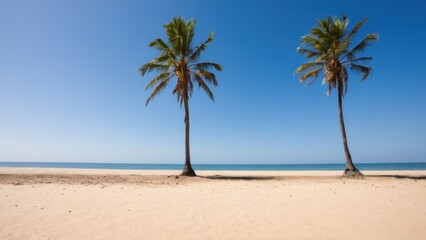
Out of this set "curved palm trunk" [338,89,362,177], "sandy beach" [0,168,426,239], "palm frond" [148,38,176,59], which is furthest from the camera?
"palm frond" [148,38,176,59]

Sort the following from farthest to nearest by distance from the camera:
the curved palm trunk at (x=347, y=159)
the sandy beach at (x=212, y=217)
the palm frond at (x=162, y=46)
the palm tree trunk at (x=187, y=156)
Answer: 1. the palm frond at (x=162, y=46)
2. the palm tree trunk at (x=187, y=156)
3. the curved palm trunk at (x=347, y=159)
4. the sandy beach at (x=212, y=217)

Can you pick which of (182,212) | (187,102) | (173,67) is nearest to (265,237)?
(182,212)

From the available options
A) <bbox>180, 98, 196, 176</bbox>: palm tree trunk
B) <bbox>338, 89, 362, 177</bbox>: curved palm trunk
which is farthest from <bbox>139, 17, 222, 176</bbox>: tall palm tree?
<bbox>338, 89, 362, 177</bbox>: curved palm trunk

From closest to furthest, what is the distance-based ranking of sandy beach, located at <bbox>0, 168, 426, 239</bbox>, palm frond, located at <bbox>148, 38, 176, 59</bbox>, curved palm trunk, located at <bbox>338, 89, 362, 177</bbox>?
sandy beach, located at <bbox>0, 168, 426, 239</bbox>, curved palm trunk, located at <bbox>338, 89, 362, 177</bbox>, palm frond, located at <bbox>148, 38, 176, 59</bbox>

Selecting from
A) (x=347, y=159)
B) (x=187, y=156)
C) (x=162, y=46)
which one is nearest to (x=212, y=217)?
(x=187, y=156)

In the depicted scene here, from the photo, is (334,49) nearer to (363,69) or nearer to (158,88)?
(363,69)

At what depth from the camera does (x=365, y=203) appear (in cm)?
727

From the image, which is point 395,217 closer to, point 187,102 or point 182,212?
point 182,212

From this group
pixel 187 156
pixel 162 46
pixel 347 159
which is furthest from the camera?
pixel 162 46

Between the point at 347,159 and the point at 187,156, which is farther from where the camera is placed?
the point at 187,156

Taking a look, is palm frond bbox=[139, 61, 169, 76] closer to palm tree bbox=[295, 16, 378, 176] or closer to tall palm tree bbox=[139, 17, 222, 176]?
tall palm tree bbox=[139, 17, 222, 176]

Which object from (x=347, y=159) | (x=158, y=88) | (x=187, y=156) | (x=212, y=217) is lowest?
(x=212, y=217)

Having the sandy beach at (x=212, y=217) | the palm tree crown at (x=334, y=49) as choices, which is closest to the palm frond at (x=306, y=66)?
the palm tree crown at (x=334, y=49)

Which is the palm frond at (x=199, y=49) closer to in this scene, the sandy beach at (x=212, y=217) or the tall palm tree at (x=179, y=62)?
the tall palm tree at (x=179, y=62)
